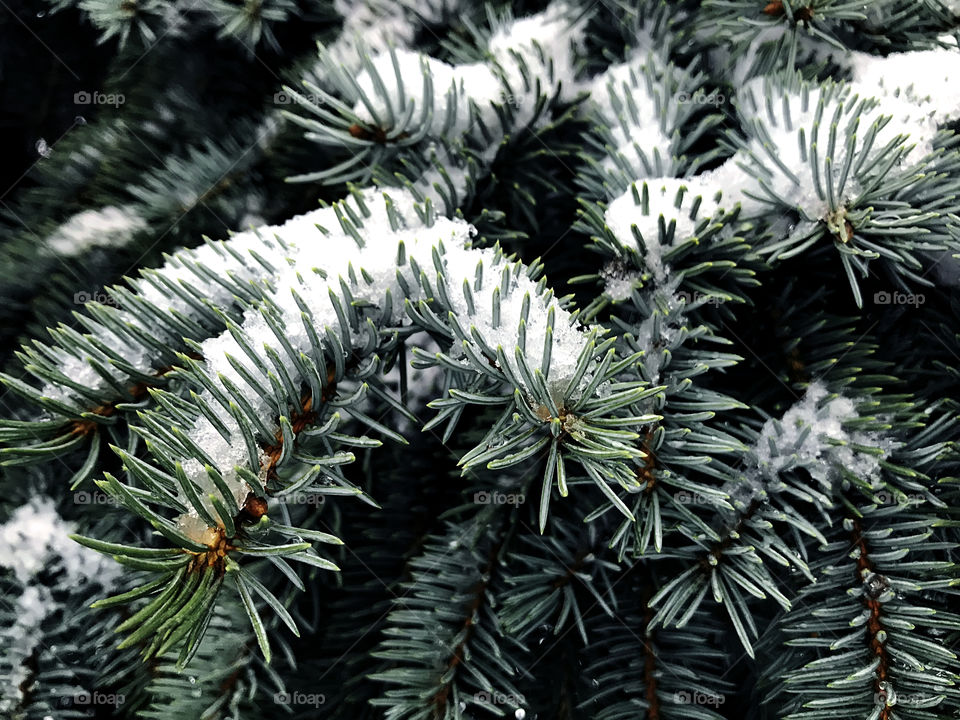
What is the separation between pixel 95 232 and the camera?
20.6 inches

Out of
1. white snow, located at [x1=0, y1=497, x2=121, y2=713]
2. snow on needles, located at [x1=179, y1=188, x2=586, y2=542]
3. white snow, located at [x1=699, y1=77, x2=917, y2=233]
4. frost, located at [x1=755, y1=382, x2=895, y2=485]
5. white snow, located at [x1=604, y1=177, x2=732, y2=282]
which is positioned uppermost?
white snow, located at [x1=699, y1=77, x2=917, y2=233]

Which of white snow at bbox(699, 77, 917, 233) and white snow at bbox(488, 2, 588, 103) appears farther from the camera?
white snow at bbox(488, 2, 588, 103)

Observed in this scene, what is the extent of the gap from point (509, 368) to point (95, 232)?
0.39 metres

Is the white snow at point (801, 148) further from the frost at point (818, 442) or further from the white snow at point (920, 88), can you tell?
the frost at point (818, 442)

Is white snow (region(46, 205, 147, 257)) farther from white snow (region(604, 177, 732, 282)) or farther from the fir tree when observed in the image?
white snow (region(604, 177, 732, 282))

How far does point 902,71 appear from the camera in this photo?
45cm

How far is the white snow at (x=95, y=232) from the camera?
51cm

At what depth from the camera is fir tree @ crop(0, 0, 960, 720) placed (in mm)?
346

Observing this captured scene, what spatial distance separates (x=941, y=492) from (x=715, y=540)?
17 centimetres

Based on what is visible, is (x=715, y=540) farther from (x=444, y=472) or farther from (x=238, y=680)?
(x=238, y=680)

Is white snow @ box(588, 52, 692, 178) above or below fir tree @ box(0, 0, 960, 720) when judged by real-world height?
above

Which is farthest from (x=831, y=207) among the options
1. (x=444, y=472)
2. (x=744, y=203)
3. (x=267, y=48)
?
(x=267, y=48)

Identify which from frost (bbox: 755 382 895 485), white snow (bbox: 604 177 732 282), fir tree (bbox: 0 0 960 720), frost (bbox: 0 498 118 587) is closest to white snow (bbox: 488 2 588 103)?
fir tree (bbox: 0 0 960 720)

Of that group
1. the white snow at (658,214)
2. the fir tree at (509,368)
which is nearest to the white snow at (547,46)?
the fir tree at (509,368)
